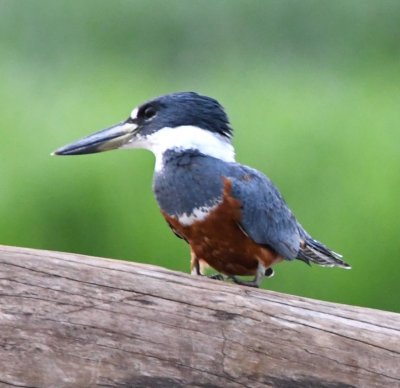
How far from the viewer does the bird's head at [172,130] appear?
8.12 ft

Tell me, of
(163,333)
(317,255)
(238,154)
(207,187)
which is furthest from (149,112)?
(238,154)

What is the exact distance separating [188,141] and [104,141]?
0.17m

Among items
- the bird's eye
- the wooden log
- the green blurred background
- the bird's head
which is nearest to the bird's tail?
the bird's head

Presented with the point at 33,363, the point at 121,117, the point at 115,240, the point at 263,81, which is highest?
the point at 263,81

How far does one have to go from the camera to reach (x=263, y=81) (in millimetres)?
4551

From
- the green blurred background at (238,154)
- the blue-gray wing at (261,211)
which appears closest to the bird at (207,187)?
the blue-gray wing at (261,211)

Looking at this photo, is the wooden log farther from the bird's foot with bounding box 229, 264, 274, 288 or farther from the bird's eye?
the bird's eye

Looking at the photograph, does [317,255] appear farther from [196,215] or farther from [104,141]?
[104,141]

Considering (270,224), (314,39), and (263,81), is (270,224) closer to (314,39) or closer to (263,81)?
(263,81)

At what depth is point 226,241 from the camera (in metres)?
2.44

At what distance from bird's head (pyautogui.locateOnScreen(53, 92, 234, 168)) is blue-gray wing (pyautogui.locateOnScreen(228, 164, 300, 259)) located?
73mm

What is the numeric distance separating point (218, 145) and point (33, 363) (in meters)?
0.69

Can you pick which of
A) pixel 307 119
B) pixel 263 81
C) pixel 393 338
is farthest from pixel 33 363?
pixel 263 81

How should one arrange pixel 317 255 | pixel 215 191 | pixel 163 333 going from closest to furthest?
1. pixel 163 333
2. pixel 215 191
3. pixel 317 255
